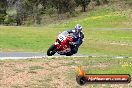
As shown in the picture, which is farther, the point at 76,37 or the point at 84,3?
the point at 84,3

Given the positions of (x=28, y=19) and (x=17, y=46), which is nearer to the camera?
(x=17, y=46)

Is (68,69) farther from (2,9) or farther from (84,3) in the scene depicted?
(2,9)

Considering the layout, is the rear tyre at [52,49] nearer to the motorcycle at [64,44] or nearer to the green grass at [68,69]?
the motorcycle at [64,44]

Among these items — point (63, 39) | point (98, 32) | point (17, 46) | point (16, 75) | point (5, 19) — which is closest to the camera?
point (16, 75)

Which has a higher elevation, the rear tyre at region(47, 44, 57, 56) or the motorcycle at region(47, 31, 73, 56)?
the motorcycle at region(47, 31, 73, 56)

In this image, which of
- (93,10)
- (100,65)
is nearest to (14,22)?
(93,10)

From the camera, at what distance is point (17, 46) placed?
33.0 meters

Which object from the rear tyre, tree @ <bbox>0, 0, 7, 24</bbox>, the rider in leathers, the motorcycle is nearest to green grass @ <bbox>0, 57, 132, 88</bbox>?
the rear tyre

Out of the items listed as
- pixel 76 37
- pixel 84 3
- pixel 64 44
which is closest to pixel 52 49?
pixel 64 44

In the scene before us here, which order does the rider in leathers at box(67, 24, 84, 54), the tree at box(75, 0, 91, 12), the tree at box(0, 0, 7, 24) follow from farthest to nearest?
the tree at box(75, 0, 91, 12), the tree at box(0, 0, 7, 24), the rider in leathers at box(67, 24, 84, 54)

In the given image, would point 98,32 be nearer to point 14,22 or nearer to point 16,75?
point 14,22

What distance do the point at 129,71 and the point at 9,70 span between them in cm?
534

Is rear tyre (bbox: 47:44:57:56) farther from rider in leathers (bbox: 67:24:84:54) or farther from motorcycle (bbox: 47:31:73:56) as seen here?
rider in leathers (bbox: 67:24:84:54)

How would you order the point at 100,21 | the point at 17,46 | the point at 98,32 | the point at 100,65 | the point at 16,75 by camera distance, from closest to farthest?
the point at 16,75
the point at 100,65
the point at 17,46
the point at 98,32
the point at 100,21
